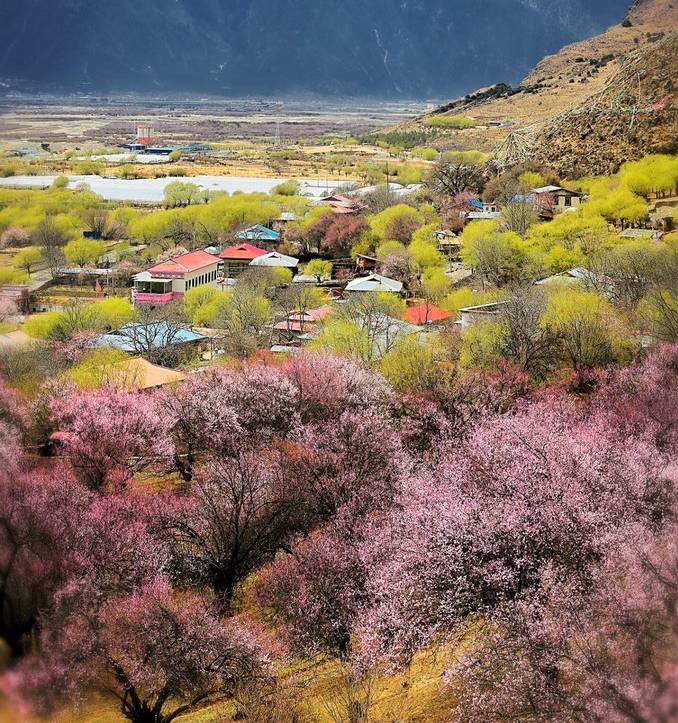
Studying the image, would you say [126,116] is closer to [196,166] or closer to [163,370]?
[196,166]

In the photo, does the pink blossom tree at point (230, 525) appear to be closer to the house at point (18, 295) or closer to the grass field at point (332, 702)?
the grass field at point (332, 702)

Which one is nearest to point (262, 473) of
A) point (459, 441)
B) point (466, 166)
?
point (459, 441)

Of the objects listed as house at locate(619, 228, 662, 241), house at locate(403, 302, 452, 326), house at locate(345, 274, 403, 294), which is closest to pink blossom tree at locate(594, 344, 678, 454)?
house at locate(403, 302, 452, 326)

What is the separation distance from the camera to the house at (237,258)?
44.1 metres

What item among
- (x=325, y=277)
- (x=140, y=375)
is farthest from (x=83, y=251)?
(x=140, y=375)

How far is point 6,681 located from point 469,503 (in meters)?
6.84

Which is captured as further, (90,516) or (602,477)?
(90,516)

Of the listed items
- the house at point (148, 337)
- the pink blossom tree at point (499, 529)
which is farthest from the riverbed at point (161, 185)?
the pink blossom tree at point (499, 529)

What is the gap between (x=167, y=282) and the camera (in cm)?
3856

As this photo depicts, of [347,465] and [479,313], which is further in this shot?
[479,313]

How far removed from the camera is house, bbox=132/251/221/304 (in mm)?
37719

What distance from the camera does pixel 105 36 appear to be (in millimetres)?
55156

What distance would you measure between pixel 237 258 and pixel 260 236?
652cm

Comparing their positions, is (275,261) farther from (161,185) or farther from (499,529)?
(161,185)
